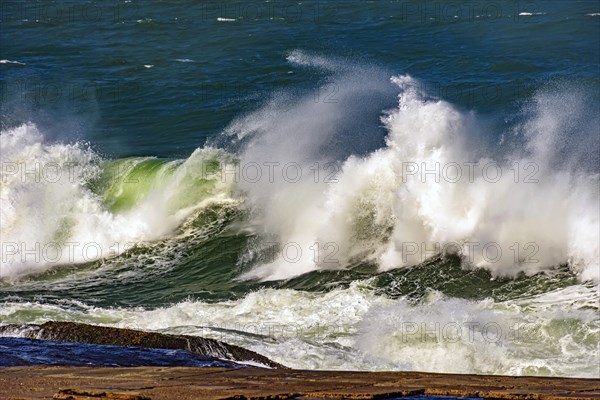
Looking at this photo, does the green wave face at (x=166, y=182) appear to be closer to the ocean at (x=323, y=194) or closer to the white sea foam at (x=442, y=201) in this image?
the ocean at (x=323, y=194)

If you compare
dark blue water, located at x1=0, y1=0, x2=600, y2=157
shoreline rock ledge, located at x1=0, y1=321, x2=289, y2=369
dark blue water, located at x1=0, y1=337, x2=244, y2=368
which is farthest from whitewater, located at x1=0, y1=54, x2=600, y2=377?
dark blue water, located at x1=0, y1=0, x2=600, y2=157

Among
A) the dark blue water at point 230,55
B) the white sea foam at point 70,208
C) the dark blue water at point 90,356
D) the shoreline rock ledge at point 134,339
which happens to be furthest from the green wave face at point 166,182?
the dark blue water at point 90,356

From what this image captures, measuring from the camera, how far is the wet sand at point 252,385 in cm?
687

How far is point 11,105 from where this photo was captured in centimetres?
2736

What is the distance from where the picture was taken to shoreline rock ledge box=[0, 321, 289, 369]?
35.5 feet

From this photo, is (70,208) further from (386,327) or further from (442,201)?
(386,327)

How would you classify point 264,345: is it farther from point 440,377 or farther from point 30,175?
point 30,175

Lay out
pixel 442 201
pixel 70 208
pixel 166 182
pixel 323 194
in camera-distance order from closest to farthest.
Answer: pixel 442 201, pixel 323 194, pixel 70 208, pixel 166 182

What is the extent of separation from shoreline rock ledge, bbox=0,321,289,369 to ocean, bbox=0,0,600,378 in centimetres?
66

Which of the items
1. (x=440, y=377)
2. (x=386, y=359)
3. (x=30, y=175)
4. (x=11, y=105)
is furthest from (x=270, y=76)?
(x=440, y=377)

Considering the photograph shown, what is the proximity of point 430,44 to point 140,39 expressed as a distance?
909 centimetres

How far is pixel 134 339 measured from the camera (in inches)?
441

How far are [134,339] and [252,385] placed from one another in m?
4.04

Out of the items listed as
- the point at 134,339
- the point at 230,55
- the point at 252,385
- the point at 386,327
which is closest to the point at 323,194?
the point at 386,327
